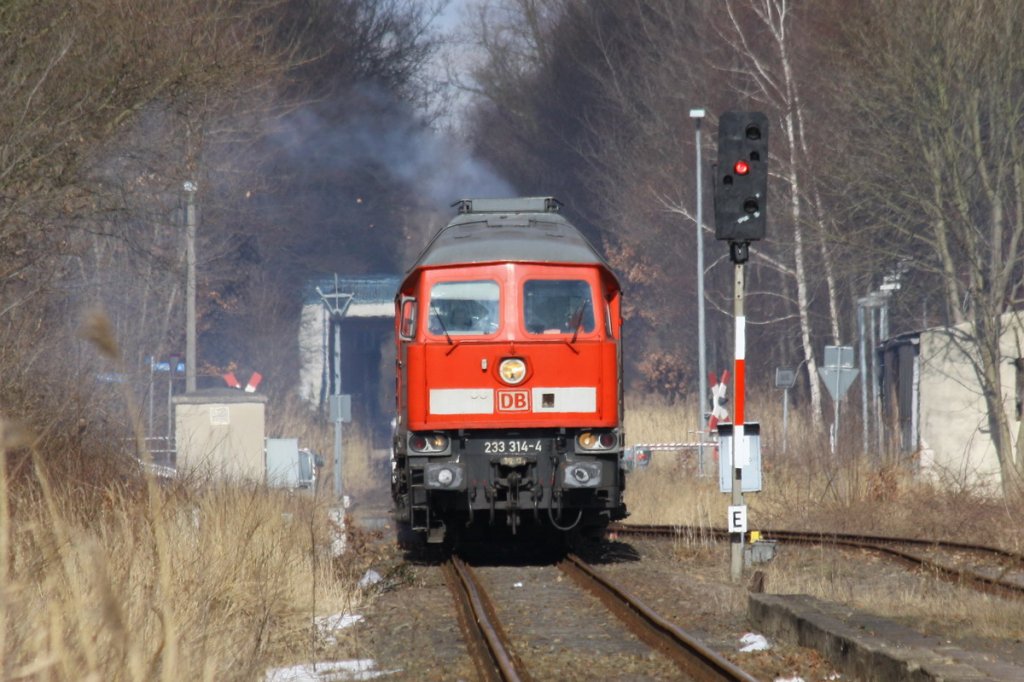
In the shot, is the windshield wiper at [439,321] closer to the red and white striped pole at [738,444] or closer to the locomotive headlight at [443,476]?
the locomotive headlight at [443,476]

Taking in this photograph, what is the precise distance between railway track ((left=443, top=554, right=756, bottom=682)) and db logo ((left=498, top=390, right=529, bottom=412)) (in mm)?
1611

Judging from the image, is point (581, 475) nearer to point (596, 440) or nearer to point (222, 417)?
point (596, 440)

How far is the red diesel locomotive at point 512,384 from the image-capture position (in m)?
13.8

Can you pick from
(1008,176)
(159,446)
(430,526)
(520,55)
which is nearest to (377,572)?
(430,526)

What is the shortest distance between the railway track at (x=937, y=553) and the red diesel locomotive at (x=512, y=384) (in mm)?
2473

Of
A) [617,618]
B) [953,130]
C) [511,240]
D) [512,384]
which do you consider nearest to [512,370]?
[512,384]

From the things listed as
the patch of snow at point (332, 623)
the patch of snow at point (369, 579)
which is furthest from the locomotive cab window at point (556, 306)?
the patch of snow at point (332, 623)

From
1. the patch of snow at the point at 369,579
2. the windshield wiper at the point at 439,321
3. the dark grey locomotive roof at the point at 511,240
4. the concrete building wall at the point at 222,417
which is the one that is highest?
the dark grey locomotive roof at the point at 511,240

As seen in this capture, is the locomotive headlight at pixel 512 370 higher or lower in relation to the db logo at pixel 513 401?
higher

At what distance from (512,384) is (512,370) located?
14 cm

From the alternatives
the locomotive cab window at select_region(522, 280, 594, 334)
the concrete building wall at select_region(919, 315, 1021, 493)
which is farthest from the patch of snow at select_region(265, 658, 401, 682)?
the concrete building wall at select_region(919, 315, 1021, 493)

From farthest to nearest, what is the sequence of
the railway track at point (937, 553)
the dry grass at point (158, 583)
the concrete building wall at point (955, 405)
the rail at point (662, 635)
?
the concrete building wall at point (955, 405) → the railway track at point (937, 553) → the rail at point (662, 635) → the dry grass at point (158, 583)

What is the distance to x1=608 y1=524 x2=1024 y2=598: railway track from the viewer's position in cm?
1181

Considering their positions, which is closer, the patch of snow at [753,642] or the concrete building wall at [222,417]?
the patch of snow at [753,642]
